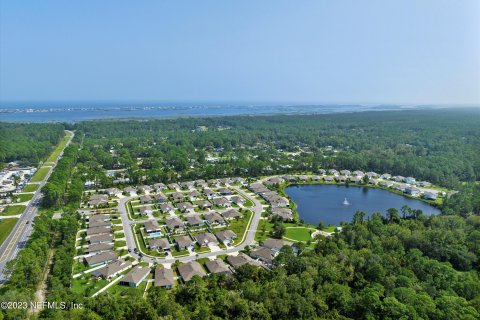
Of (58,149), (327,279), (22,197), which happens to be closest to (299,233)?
(327,279)

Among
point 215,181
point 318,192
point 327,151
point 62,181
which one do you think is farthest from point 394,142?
point 62,181

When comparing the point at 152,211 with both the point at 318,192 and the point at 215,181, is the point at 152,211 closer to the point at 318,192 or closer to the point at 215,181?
the point at 215,181

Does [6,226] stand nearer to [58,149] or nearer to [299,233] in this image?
[299,233]

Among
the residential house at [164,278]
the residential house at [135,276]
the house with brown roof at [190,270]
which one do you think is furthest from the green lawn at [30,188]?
the house with brown roof at [190,270]

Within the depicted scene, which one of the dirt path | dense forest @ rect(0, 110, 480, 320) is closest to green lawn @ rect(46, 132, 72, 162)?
dense forest @ rect(0, 110, 480, 320)

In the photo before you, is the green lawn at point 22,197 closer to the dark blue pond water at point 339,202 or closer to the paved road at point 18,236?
the paved road at point 18,236

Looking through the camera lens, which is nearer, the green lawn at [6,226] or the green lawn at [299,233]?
the green lawn at [6,226]
